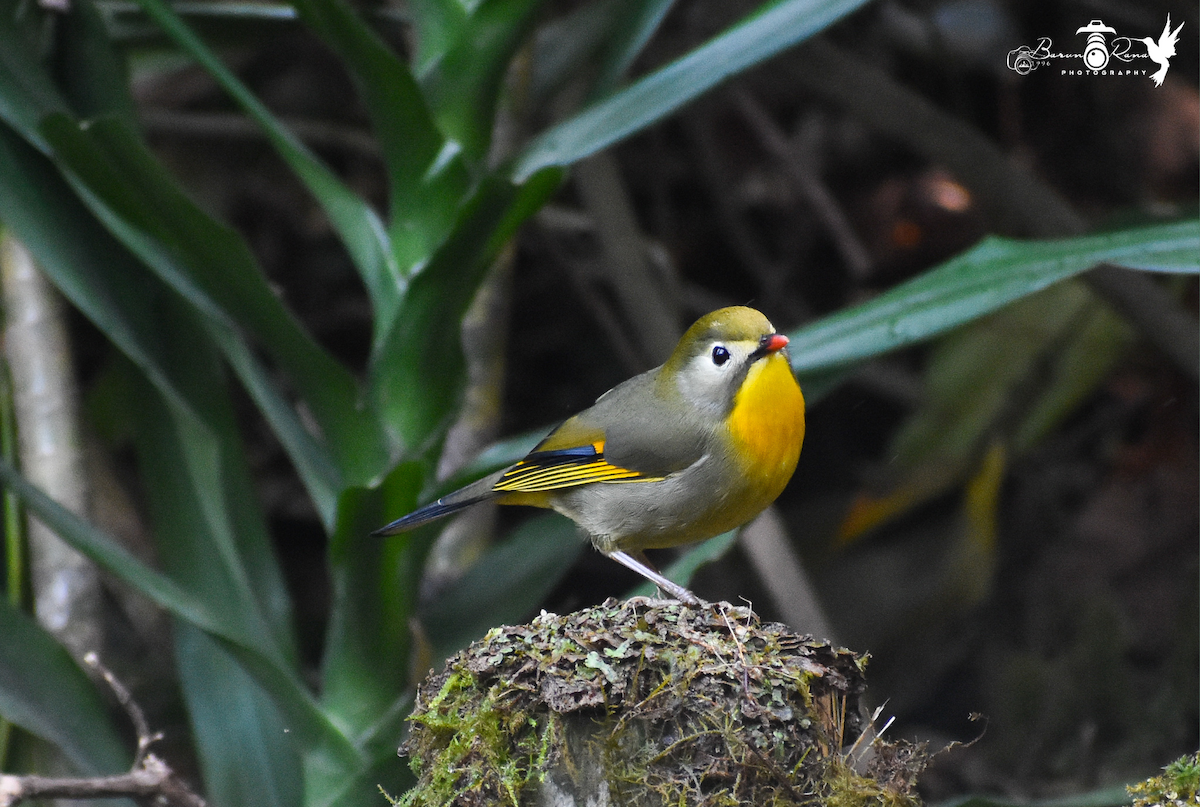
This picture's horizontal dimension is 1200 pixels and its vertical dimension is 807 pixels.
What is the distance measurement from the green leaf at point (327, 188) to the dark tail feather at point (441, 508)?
48 cm

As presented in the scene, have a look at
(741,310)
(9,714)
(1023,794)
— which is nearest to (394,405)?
(741,310)

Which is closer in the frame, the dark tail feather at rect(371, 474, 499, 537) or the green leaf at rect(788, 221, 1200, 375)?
the green leaf at rect(788, 221, 1200, 375)

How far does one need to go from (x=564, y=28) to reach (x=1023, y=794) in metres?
2.77

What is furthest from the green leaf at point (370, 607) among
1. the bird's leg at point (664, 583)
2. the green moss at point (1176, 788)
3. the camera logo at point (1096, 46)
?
the camera logo at point (1096, 46)

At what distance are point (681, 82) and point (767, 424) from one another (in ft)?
2.63

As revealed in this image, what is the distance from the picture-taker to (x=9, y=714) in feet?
8.00

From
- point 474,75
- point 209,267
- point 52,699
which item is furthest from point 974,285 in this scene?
point 52,699

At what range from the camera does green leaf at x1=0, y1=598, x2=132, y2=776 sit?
96.8 inches

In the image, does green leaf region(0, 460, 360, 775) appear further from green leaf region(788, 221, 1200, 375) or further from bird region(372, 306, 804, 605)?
green leaf region(788, 221, 1200, 375)

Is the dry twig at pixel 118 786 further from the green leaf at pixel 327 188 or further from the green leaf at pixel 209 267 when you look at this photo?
the green leaf at pixel 327 188

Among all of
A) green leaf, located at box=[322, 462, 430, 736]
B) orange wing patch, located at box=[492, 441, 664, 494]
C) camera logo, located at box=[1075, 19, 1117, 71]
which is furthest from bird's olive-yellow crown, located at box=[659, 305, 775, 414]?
camera logo, located at box=[1075, 19, 1117, 71]

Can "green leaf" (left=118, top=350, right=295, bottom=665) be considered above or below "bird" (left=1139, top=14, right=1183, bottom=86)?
above

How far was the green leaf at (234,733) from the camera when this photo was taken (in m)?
2.68

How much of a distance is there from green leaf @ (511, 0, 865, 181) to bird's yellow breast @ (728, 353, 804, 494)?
609 millimetres
